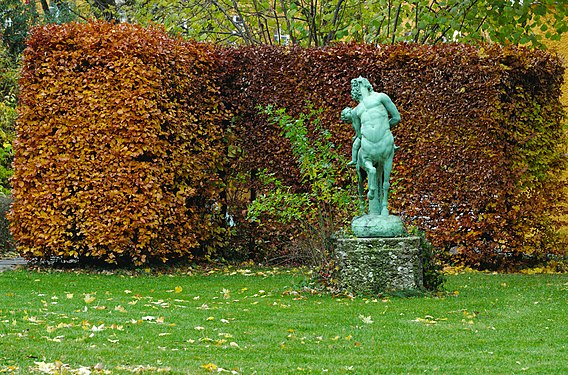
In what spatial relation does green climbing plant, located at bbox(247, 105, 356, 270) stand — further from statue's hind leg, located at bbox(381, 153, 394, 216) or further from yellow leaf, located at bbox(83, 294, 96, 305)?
yellow leaf, located at bbox(83, 294, 96, 305)

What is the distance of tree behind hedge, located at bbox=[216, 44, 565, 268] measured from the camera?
1349cm

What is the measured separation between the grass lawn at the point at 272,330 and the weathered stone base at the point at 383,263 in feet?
1.06

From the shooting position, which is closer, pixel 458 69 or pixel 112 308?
pixel 112 308

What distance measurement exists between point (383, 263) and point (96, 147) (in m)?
4.76

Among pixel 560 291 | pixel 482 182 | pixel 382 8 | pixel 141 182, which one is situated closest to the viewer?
pixel 560 291

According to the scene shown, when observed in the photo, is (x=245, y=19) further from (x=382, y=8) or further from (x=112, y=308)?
(x=112, y=308)

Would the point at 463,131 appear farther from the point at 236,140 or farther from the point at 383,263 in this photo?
the point at 383,263

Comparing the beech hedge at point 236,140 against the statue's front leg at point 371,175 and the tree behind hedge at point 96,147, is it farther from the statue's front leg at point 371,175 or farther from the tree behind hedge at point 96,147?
the statue's front leg at point 371,175

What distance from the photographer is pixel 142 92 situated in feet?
41.7

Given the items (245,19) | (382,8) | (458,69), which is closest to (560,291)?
(458,69)

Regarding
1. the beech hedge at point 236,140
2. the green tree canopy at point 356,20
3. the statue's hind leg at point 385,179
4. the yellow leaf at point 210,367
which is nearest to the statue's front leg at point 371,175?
the statue's hind leg at point 385,179

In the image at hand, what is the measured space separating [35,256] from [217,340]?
262 inches

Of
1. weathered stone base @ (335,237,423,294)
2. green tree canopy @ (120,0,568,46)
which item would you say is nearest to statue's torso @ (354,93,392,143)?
A: weathered stone base @ (335,237,423,294)

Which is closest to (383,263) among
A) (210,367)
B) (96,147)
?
(210,367)
